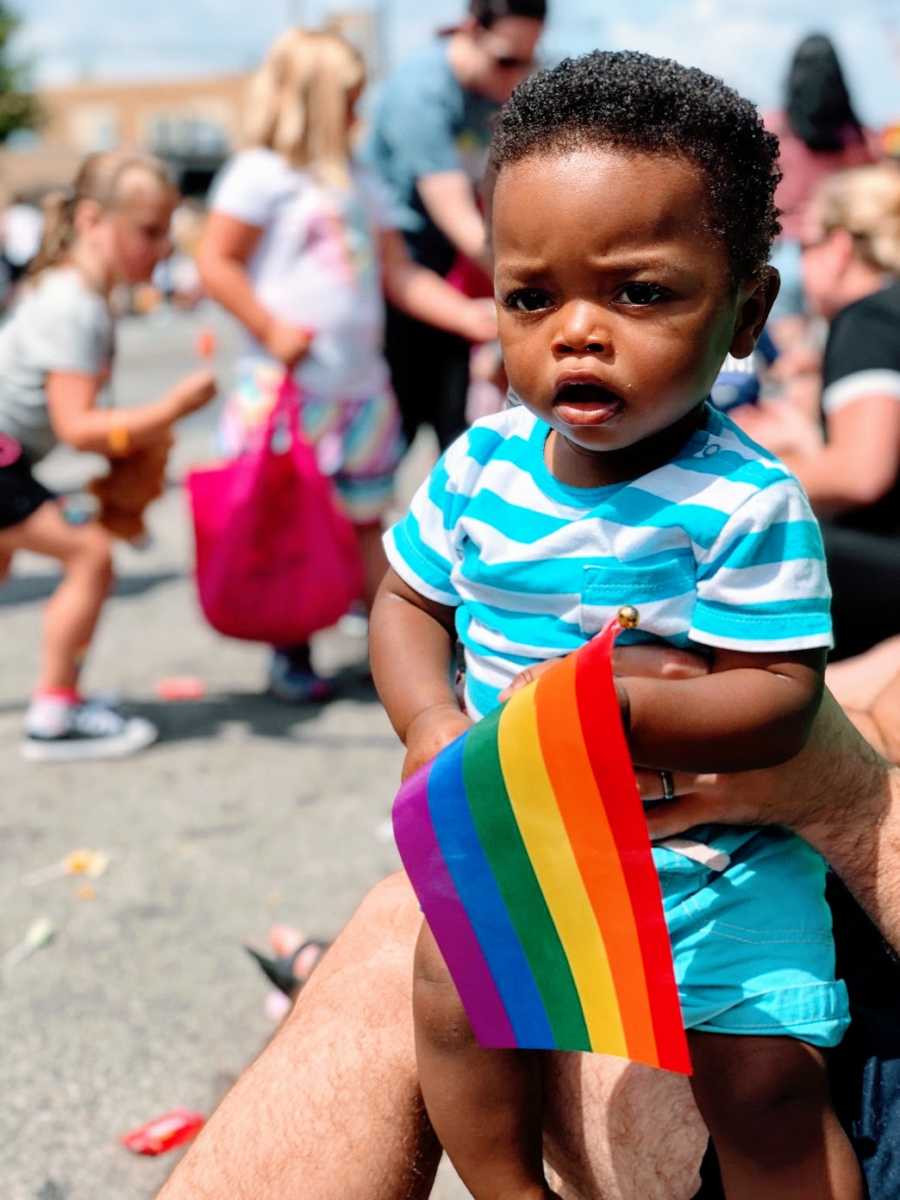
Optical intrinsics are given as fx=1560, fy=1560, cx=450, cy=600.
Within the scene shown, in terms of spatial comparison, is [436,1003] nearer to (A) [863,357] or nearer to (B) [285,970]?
(B) [285,970]

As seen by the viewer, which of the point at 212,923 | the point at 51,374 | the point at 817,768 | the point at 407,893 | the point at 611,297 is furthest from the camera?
the point at 51,374

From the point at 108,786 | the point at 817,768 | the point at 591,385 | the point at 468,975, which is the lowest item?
the point at 108,786

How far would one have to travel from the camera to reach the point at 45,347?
416cm

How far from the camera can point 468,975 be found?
1334 millimetres

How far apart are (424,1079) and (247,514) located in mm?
2850

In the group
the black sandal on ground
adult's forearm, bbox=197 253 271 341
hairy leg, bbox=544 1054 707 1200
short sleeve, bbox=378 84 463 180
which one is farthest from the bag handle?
hairy leg, bbox=544 1054 707 1200

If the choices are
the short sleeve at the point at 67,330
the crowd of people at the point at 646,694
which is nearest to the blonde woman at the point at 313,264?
the short sleeve at the point at 67,330

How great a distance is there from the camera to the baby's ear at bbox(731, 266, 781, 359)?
4.45 feet

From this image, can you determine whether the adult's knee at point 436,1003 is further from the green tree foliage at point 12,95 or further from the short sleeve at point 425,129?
the green tree foliage at point 12,95

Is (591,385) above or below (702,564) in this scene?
above

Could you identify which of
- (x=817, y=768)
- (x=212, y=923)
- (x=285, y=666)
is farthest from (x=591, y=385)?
(x=285, y=666)

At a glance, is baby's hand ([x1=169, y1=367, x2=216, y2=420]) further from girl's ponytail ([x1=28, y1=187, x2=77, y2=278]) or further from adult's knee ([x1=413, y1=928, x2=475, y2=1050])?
adult's knee ([x1=413, y1=928, x2=475, y2=1050])

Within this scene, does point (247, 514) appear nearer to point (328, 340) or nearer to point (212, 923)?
point (328, 340)

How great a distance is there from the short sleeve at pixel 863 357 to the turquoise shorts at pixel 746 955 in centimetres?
204
